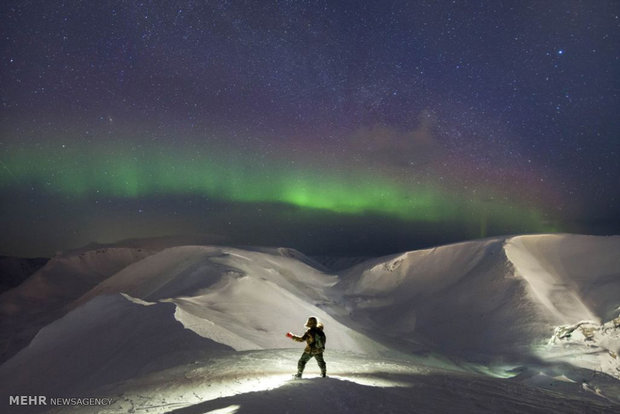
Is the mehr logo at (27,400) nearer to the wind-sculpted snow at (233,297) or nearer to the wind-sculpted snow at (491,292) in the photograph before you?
the wind-sculpted snow at (233,297)

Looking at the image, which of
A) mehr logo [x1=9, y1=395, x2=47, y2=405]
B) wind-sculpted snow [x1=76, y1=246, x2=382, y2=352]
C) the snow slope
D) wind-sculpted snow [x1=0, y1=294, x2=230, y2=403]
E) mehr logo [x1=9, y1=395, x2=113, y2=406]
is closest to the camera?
mehr logo [x1=9, y1=395, x2=113, y2=406]

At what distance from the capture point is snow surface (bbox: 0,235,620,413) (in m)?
6.85

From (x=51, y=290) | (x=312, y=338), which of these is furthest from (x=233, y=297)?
(x=51, y=290)

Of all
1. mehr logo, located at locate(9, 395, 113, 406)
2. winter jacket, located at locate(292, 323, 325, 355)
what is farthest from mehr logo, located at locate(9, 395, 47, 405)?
winter jacket, located at locate(292, 323, 325, 355)

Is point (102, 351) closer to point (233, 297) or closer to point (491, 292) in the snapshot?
point (233, 297)

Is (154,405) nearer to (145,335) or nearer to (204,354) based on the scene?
(204,354)

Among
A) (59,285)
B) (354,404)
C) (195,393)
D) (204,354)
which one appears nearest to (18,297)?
(59,285)

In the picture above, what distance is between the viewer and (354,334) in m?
18.9

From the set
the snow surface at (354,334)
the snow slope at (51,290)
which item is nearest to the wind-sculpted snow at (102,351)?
the snow surface at (354,334)

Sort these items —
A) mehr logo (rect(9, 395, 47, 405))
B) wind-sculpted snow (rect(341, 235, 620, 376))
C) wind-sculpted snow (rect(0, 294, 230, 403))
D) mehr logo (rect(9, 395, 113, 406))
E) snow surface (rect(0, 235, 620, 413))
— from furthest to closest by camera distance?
1. wind-sculpted snow (rect(341, 235, 620, 376))
2. wind-sculpted snow (rect(0, 294, 230, 403))
3. mehr logo (rect(9, 395, 47, 405))
4. snow surface (rect(0, 235, 620, 413))
5. mehr logo (rect(9, 395, 113, 406))

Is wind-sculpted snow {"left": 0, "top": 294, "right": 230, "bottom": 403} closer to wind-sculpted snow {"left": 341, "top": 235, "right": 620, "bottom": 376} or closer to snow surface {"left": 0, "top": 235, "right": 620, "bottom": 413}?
snow surface {"left": 0, "top": 235, "right": 620, "bottom": 413}

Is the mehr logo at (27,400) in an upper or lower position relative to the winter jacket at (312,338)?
lower

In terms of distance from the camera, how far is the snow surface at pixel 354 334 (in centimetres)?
685

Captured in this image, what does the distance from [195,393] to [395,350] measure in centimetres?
1379
